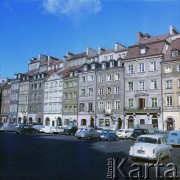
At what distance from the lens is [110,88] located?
54781mm

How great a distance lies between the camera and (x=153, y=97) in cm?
4784

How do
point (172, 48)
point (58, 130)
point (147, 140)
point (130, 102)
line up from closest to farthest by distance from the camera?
point (147, 140) < point (172, 48) < point (58, 130) < point (130, 102)

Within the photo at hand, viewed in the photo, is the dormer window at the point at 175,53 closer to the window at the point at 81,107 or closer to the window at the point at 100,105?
the window at the point at 100,105

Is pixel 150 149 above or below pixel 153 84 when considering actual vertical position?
below

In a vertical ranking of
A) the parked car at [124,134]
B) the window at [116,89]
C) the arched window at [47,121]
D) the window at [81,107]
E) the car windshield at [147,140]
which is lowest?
the parked car at [124,134]

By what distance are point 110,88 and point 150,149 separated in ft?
128

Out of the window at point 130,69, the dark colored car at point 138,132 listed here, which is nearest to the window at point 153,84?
the window at point 130,69

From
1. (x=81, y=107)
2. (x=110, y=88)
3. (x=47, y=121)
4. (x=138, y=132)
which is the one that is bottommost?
(x=138, y=132)

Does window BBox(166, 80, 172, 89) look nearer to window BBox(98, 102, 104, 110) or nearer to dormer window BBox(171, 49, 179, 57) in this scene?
dormer window BBox(171, 49, 179, 57)

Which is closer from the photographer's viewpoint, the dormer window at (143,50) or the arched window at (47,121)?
the dormer window at (143,50)

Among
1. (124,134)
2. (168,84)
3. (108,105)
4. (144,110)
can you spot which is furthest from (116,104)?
(124,134)

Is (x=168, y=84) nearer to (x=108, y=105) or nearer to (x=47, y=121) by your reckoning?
(x=108, y=105)

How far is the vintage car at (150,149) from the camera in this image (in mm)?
15922

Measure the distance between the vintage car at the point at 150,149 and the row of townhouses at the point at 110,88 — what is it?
96.0 ft
